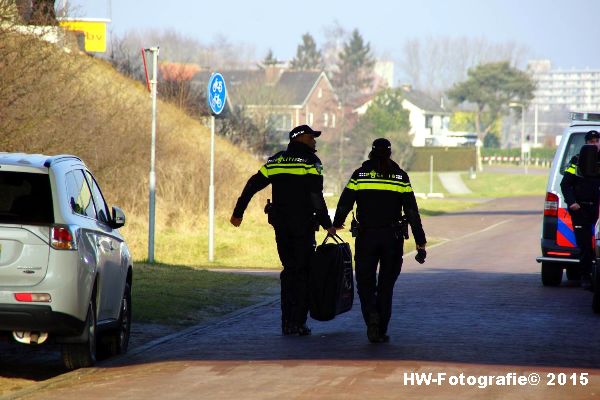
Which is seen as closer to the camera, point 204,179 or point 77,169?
point 77,169

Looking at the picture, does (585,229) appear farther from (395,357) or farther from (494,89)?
(494,89)

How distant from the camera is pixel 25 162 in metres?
10.3

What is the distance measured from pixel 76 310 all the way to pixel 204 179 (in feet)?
84.7

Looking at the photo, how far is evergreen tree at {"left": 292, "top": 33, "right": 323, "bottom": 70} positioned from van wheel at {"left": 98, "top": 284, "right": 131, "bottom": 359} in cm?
14924

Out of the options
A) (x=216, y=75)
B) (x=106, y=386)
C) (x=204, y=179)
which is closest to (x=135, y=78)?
(x=204, y=179)

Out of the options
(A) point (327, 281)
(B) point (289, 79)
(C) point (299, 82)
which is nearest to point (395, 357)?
(A) point (327, 281)

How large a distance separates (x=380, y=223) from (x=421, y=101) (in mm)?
139626

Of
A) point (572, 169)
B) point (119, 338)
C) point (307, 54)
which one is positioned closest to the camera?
point (119, 338)

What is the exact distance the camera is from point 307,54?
16262cm

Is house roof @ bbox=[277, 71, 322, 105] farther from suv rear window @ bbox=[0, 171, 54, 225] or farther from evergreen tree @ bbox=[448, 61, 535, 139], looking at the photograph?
suv rear window @ bbox=[0, 171, 54, 225]

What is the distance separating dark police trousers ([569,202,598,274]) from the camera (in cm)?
1769

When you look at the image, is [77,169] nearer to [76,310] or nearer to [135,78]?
[76,310]

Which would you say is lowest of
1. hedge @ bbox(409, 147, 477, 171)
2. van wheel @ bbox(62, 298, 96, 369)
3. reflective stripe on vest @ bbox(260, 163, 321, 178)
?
hedge @ bbox(409, 147, 477, 171)

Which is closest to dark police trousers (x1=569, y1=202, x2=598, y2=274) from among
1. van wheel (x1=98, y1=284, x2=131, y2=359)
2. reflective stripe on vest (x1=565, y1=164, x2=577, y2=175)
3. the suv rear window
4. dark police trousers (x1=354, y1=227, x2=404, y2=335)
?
reflective stripe on vest (x1=565, y1=164, x2=577, y2=175)
